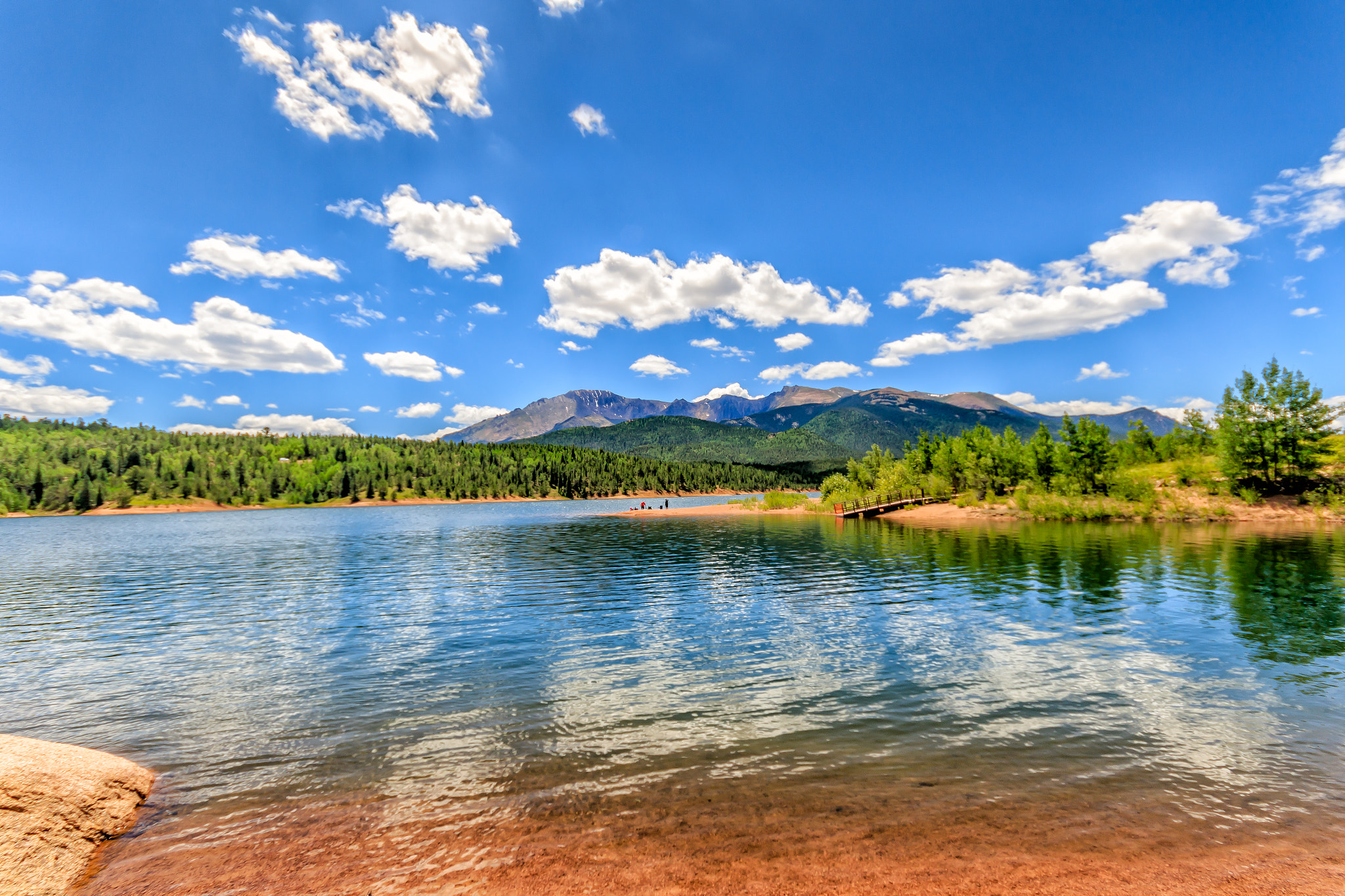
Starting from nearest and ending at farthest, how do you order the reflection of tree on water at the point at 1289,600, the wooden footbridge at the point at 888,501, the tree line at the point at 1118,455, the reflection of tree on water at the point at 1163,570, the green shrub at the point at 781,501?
the reflection of tree on water at the point at 1289,600, the reflection of tree on water at the point at 1163,570, the tree line at the point at 1118,455, the wooden footbridge at the point at 888,501, the green shrub at the point at 781,501

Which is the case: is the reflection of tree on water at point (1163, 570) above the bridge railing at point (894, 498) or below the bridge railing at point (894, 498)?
below

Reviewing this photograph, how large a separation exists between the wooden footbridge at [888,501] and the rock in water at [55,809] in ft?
333

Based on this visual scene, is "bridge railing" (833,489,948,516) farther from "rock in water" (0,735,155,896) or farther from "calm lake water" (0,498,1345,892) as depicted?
"rock in water" (0,735,155,896)

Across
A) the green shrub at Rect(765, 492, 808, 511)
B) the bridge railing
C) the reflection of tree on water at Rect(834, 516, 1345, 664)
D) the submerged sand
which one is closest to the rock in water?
the submerged sand

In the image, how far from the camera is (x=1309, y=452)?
7975 centimetres

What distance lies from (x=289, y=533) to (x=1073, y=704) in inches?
4304

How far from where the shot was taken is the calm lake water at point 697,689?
39.7 ft

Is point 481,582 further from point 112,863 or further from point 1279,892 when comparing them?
point 1279,892

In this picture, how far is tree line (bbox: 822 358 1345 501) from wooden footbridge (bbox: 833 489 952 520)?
1.73 metres

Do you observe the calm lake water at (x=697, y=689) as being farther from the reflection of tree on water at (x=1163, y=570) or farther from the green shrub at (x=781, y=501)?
the green shrub at (x=781, y=501)

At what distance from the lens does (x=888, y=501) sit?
114875mm

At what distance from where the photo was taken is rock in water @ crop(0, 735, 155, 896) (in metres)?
8.84

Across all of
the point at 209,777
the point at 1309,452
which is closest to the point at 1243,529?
the point at 1309,452

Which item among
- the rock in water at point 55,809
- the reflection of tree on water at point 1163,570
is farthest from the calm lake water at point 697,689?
the rock in water at point 55,809
